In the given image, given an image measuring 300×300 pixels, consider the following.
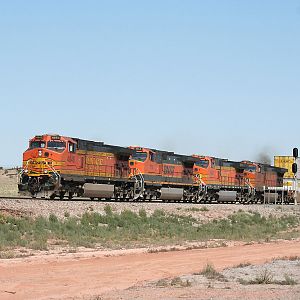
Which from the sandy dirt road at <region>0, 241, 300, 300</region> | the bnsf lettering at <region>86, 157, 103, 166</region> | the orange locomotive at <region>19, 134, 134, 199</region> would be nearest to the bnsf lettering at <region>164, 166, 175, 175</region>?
the orange locomotive at <region>19, 134, 134, 199</region>

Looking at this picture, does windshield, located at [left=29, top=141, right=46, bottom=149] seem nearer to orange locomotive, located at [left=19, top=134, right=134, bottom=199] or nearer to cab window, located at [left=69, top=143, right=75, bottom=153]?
orange locomotive, located at [left=19, top=134, right=134, bottom=199]

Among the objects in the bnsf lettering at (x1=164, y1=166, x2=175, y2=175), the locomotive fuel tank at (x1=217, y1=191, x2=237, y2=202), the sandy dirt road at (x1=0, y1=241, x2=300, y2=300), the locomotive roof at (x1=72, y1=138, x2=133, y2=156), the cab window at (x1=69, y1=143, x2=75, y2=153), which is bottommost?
the sandy dirt road at (x1=0, y1=241, x2=300, y2=300)

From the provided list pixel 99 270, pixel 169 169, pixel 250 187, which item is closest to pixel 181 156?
pixel 169 169

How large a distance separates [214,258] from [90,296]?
→ 8.21 m

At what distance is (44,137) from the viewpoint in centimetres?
3775

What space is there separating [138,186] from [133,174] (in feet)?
3.16

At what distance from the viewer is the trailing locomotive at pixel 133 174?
120 ft

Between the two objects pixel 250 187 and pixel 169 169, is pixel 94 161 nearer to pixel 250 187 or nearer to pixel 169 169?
pixel 169 169

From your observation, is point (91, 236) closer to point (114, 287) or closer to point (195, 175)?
point (114, 287)

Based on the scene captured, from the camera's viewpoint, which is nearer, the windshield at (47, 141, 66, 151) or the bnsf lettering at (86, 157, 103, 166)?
the windshield at (47, 141, 66, 151)

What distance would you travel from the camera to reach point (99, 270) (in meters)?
15.9

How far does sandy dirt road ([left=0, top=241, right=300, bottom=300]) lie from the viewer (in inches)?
502

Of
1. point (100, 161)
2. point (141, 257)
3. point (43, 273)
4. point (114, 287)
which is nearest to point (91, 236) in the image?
point (141, 257)

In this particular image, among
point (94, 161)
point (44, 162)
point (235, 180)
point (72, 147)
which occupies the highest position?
point (72, 147)
